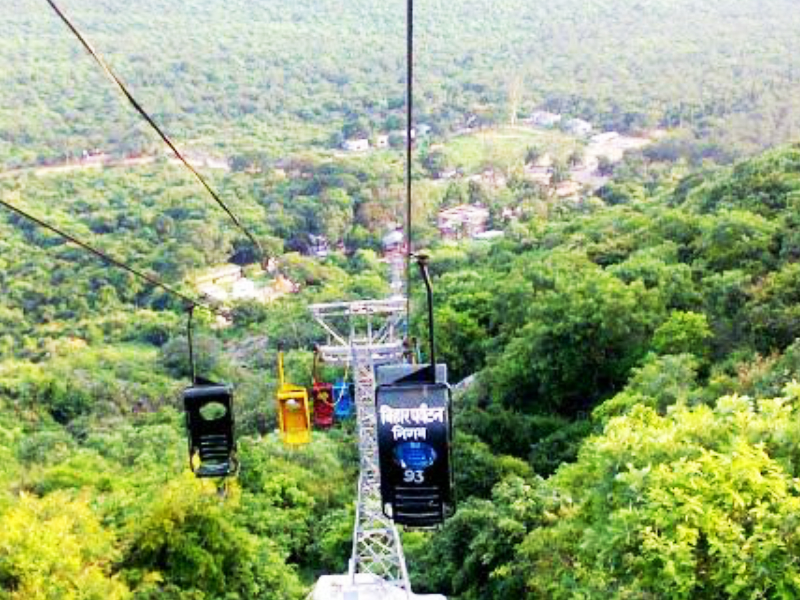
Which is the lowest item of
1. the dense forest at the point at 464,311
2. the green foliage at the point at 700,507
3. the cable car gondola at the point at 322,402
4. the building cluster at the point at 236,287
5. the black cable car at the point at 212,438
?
the building cluster at the point at 236,287

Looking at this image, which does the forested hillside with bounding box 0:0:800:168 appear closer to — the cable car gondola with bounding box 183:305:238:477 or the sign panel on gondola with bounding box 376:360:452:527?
the cable car gondola with bounding box 183:305:238:477

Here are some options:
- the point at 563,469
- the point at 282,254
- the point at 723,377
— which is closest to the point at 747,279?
the point at 723,377

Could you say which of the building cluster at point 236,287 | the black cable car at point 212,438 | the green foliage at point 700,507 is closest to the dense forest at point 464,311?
the green foliage at point 700,507

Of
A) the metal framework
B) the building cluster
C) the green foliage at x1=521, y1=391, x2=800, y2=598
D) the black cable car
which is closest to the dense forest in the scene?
the green foliage at x1=521, y1=391, x2=800, y2=598

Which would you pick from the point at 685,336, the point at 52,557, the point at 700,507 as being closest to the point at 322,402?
the point at 52,557

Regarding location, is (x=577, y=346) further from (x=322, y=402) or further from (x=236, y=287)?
(x=236, y=287)

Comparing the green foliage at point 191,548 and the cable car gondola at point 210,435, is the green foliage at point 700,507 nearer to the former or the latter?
the cable car gondola at point 210,435
